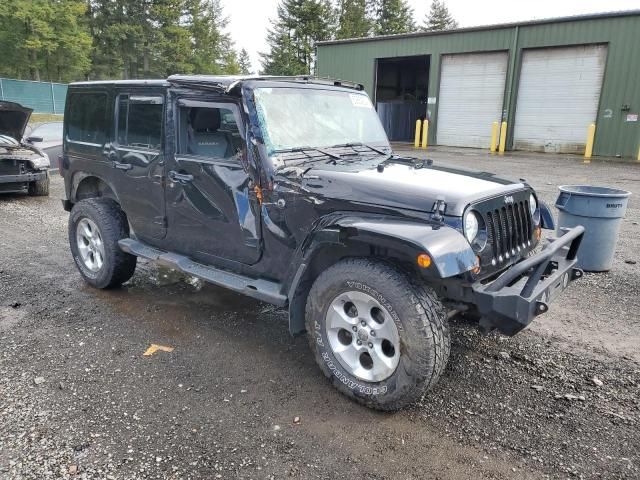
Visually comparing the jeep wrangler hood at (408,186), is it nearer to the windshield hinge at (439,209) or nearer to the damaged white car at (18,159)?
the windshield hinge at (439,209)

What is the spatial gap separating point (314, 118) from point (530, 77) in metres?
18.7

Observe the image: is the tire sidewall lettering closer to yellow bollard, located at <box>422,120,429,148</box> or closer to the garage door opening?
Answer: yellow bollard, located at <box>422,120,429,148</box>

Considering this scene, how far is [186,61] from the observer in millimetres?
50844

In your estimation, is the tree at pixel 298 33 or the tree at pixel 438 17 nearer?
the tree at pixel 298 33

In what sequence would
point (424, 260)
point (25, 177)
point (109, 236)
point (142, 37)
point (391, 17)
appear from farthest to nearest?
point (391, 17) → point (142, 37) → point (25, 177) → point (109, 236) → point (424, 260)

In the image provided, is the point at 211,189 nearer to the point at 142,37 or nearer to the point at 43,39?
the point at 43,39

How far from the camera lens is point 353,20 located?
49500 mm

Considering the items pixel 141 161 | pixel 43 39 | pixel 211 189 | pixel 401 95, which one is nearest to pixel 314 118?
pixel 211 189

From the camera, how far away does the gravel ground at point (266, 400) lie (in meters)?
2.63

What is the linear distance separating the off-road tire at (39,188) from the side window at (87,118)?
5.90 metres

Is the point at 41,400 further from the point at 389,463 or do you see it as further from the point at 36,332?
the point at 389,463

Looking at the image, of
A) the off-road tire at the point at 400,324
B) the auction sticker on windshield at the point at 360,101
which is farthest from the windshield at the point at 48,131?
the off-road tire at the point at 400,324

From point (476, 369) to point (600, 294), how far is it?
2.23 meters

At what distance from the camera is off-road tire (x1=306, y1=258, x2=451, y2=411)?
2.80 metres
